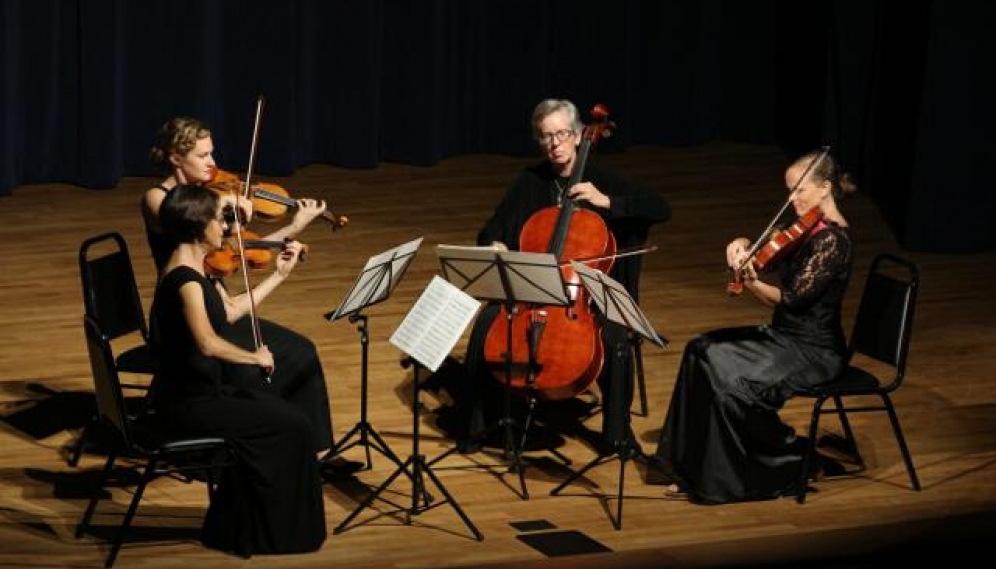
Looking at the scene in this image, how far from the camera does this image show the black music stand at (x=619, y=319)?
4.70 m

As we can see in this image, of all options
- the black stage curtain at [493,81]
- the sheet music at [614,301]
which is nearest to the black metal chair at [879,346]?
the sheet music at [614,301]

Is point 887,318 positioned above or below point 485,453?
above

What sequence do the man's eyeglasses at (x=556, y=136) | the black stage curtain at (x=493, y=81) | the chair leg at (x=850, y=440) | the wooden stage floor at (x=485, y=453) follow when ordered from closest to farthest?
the wooden stage floor at (x=485, y=453) < the chair leg at (x=850, y=440) < the man's eyeglasses at (x=556, y=136) < the black stage curtain at (x=493, y=81)

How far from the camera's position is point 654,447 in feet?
18.3

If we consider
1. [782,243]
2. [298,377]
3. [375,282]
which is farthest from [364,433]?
[782,243]

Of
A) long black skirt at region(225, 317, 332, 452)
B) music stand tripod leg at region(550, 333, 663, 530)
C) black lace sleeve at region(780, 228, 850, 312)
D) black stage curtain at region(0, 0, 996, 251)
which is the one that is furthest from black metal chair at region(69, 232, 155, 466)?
black stage curtain at region(0, 0, 996, 251)

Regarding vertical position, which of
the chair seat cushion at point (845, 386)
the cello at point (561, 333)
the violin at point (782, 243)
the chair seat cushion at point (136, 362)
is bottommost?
the chair seat cushion at point (136, 362)

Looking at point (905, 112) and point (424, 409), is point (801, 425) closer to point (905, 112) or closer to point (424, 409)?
point (424, 409)

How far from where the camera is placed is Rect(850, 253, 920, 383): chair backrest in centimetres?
507

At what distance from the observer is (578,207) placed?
5.55 m

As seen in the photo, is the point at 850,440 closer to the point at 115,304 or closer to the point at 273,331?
the point at 273,331

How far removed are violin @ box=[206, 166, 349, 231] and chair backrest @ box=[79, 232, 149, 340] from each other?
1.23 feet

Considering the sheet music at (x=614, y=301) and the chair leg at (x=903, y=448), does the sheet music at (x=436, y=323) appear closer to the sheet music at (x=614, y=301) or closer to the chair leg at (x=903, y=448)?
the sheet music at (x=614, y=301)

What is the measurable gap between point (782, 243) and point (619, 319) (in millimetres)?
624
